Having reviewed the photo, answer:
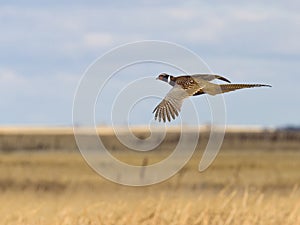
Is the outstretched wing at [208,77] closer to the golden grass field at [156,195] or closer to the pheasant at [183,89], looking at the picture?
the pheasant at [183,89]

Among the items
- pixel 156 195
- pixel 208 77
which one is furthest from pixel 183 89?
pixel 156 195

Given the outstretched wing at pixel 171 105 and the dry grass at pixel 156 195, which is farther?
the dry grass at pixel 156 195

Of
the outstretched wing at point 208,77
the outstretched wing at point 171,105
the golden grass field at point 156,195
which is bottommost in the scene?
the golden grass field at point 156,195

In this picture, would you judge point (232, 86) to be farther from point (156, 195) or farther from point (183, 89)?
point (156, 195)

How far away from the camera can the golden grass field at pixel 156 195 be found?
15.0 metres

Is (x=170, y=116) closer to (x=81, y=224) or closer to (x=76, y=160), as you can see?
(x=81, y=224)

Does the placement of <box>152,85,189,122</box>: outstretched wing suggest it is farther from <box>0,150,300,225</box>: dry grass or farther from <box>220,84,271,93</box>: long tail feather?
<box>0,150,300,225</box>: dry grass

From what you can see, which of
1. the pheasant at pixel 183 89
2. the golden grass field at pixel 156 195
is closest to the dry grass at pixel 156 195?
the golden grass field at pixel 156 195

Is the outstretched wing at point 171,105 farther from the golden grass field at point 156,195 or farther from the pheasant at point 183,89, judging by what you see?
the golden grass field at point 156,195

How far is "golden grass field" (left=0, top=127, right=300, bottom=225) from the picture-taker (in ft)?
49.1

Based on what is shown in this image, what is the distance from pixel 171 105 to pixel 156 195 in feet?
42.4

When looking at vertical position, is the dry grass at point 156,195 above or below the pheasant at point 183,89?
below

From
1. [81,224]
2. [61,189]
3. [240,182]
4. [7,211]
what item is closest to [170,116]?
[81,224]

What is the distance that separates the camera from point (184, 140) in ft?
35.1
